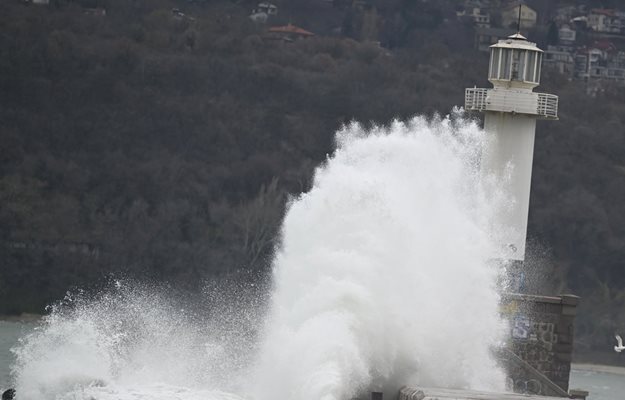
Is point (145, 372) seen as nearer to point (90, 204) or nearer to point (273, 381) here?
point (273, 381)

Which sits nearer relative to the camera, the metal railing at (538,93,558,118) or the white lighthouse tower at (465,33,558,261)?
the white lighthouse tower at (465,33,558,261)

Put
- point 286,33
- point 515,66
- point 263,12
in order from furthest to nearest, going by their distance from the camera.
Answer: point 263,12, point 286,33, point 515,66

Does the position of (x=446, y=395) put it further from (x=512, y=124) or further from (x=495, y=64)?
(x=495, y=64)

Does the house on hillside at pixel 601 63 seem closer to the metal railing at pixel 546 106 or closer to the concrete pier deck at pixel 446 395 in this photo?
the metal railing at pixel 546 106

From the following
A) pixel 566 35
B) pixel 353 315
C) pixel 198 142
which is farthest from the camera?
pixel 566 35

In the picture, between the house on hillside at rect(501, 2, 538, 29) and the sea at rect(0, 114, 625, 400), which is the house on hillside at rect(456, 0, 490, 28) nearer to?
the house on hillside at rect(501, 2, 538, 29)

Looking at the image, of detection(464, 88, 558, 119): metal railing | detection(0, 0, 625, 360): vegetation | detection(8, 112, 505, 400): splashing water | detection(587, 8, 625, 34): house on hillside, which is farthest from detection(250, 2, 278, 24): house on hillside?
detection(8, 112, 505, 400): splashing water

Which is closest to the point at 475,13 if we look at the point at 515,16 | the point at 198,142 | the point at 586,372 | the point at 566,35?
the point at 515,16

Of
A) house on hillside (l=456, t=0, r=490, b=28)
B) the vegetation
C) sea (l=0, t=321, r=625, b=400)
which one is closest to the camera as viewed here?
sea (l=0, t=321, r=625, b=400)
